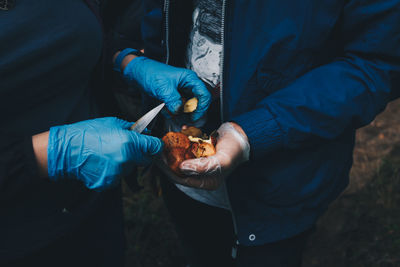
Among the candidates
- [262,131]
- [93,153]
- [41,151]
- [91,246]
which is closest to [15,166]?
[41,151]

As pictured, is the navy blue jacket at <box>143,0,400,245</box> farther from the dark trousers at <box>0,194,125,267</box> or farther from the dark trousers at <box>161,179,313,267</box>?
the dark trousers at <box>0,194,125,267</box>

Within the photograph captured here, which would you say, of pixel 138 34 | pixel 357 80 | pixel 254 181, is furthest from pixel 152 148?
pixel 138 34

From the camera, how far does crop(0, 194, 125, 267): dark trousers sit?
148 cm

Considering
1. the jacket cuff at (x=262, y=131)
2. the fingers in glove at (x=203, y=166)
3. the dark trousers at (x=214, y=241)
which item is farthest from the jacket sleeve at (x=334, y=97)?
the dark trousers at (x=214, y=241)

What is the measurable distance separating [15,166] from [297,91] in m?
1.12

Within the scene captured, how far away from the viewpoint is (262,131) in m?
1.20

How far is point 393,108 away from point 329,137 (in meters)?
3.05

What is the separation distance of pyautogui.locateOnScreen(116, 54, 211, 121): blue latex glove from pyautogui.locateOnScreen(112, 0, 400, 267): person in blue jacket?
85mm

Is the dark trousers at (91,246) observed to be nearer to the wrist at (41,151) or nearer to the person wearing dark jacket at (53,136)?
the person wearing dark jacket at (53,136)

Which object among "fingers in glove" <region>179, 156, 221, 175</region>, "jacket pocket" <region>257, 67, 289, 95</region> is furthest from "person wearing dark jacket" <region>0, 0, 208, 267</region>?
"jacket pocket" <region>257, 67, 289, 95</region>

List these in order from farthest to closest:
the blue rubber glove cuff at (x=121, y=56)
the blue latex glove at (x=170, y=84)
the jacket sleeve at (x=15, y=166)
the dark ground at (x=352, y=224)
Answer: the dark ground at (x=352, y=224)
the blue rubber glove cuff at (x=121, y=56)
the blue latex glove at (x=170, y=84)
the jacket sleeve at (x=15, y=166)

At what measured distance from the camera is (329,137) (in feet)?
3.99

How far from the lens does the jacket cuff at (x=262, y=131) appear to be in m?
1.19

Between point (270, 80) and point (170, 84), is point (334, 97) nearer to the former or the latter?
point (270, 80)
